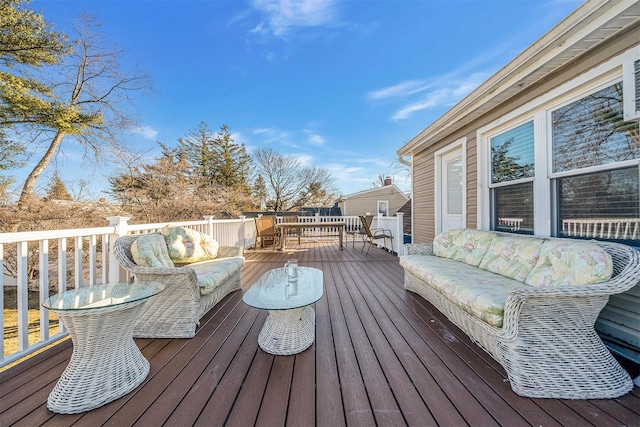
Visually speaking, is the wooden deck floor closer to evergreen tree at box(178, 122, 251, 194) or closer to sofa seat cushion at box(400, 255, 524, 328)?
sofa seat cushion at box(400, 255, 524, 328)

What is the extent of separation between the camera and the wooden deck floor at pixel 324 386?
49.3 inches

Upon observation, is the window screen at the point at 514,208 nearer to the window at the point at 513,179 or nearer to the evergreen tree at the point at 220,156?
the window at the point at 513,179

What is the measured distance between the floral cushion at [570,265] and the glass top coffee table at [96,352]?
2854 mm

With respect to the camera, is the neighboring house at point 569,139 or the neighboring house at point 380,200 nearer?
the neighboring house at point 569,139

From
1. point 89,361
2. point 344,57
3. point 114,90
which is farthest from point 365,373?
point 114,90

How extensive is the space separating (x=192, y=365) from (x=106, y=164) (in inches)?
335

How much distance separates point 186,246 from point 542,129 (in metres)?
4.27

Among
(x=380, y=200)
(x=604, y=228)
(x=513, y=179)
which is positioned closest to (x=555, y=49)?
(x=513, y=179)

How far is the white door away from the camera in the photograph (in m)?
4.18

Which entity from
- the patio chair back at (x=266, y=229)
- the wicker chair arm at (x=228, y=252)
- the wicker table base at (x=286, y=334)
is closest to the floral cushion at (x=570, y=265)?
the wicker table base at (x=286, y=334)

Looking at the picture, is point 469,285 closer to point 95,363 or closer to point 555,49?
point 555,49

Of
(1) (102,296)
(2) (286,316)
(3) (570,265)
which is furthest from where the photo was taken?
(2) (286,316)

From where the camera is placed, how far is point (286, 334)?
6.30 feet

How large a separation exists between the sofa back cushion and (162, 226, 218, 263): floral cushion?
3.15 meters
